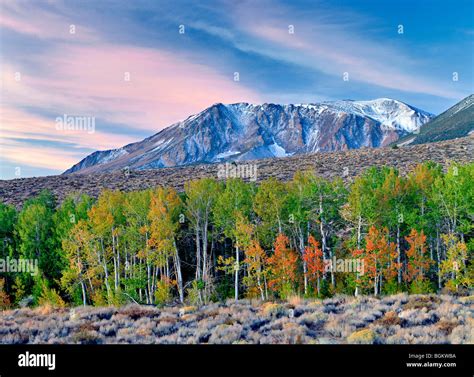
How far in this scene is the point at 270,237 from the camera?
42250mm

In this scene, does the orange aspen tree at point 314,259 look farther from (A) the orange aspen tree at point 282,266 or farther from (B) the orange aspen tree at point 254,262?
(B) the orange aspen tree at point 254,262

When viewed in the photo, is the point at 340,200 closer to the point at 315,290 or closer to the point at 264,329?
the point at 315,290

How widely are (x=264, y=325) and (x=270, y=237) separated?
29139 millimetres

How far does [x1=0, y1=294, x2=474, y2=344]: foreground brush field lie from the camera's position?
11.1 meters

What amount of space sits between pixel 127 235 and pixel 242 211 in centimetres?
1286

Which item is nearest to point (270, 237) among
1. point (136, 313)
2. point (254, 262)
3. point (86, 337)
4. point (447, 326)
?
point (254, 262)

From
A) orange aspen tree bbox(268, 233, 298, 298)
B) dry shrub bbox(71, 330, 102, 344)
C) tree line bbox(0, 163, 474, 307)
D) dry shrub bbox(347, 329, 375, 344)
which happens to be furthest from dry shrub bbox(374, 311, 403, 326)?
orange aspen tree bbox(268, 233, 298, 298)

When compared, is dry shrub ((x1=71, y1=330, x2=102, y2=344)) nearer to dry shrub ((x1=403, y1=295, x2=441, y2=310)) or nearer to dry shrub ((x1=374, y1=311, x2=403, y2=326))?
dry shrub ((x1=374, y1=311, x2=403, y2=326))

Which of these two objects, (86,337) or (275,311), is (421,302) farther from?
(86,337)

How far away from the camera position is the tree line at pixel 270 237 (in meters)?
36.8

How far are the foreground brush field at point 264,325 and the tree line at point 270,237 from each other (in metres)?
19.2

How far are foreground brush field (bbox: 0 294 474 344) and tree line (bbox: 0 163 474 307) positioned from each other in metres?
19.2

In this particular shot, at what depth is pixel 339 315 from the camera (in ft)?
49.6
